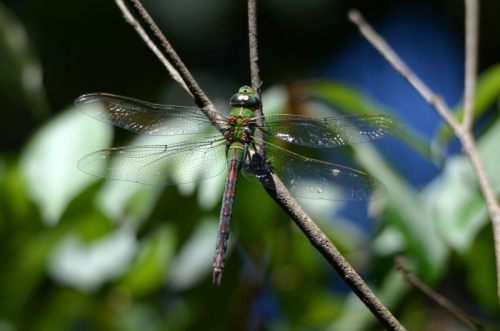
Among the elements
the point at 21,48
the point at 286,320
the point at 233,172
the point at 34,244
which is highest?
the point at 21,48

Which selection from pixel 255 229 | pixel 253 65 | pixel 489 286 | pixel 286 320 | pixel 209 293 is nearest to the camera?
pixel 253 65

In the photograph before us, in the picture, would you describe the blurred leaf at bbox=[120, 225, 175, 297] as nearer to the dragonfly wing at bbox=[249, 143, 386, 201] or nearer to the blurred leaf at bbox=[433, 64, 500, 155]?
the dragonfly wing at bbox=[249, 143, 386, 201]

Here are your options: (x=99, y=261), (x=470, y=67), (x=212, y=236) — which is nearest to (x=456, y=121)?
(x=470, y=67)

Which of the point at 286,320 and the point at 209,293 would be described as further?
the point at 286,320

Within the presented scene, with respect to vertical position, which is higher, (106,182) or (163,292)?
(106,182)

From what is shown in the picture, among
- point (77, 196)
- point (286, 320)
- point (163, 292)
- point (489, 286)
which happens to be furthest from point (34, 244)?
point (489, 286)

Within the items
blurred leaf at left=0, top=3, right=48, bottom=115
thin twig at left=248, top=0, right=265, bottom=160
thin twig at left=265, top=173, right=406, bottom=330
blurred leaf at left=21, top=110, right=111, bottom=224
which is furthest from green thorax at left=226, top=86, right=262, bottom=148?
blurred leaf at left=0, top=3, right=48, bottom=115

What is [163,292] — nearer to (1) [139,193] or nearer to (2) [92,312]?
(2) [92,312]
